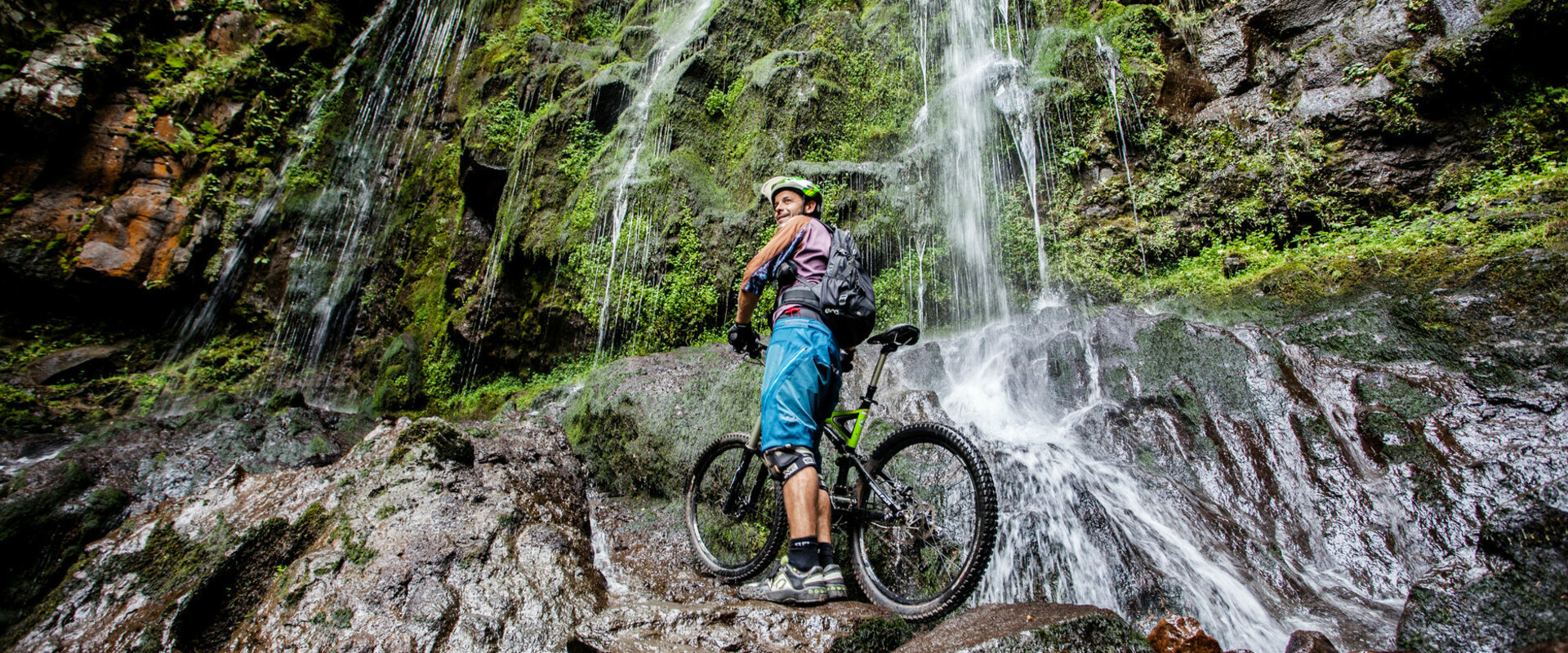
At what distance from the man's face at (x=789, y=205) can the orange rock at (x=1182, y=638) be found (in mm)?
2520

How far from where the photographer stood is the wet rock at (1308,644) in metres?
2.18

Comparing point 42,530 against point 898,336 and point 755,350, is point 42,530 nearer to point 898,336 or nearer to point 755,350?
point 755,350

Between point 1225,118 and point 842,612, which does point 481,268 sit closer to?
point 842,612

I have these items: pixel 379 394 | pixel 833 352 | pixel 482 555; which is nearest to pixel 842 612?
pixel 833 352

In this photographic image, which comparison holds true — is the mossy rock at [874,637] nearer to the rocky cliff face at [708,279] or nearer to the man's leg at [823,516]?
the rocky cliff face at [708,279]

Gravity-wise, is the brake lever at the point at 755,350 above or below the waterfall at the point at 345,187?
below

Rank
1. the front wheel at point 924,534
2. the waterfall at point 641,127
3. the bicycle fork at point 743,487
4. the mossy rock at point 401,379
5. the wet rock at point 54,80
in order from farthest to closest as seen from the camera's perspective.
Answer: the wet rock at point 54,80 < the mossy rock at point 401,379 < the waterfall at point 641,127 < the bicycle fork at point 743,487 < the front wheel at point 924,534

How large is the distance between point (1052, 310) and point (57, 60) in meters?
19.9

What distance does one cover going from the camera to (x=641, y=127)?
32.3ft

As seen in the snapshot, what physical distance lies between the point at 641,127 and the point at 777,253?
7509 mm

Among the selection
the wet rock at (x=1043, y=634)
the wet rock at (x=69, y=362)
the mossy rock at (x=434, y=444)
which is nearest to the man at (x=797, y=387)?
the wet rock at (x=1043, y=634)

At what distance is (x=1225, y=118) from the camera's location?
7.85 meters

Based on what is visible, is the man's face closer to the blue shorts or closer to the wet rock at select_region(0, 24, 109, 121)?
the blue shorts

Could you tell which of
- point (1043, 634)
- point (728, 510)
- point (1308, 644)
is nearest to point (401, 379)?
point (728, 510)
